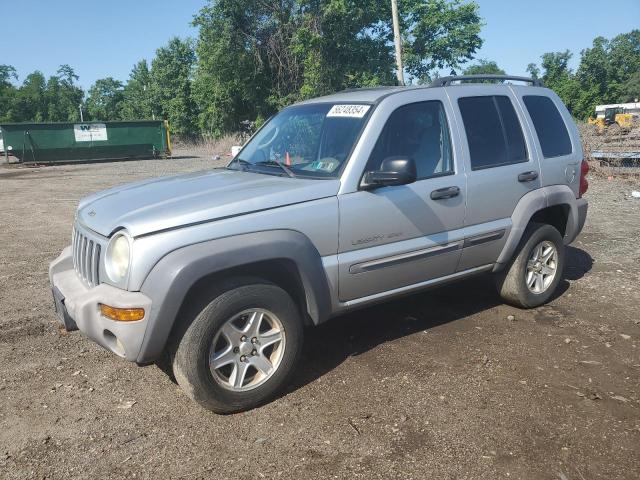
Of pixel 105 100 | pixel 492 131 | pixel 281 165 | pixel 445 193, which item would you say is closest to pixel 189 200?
pixel 281 165

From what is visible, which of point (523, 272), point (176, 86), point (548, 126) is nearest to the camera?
point (523, 272)

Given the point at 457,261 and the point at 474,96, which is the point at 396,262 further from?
the point at 474,96

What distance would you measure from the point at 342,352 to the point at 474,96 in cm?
235

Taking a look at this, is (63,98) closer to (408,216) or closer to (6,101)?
(6,101)

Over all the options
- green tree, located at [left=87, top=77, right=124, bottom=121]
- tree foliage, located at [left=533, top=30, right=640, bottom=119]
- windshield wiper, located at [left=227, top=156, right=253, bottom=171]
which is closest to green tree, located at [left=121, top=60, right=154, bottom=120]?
green tree, located at [left=87, top=77, right=124, bottom=121]

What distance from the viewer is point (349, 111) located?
4055 mm

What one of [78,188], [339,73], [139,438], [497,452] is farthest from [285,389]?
[339,73]

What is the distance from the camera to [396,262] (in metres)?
3.85

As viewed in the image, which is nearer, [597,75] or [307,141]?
[307,141]

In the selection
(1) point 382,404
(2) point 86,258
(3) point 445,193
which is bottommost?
(1) point 382,404

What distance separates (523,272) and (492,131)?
130 cm

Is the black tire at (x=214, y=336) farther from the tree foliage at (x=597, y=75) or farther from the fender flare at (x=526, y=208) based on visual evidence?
the tree foliage at (x=597, y=75)

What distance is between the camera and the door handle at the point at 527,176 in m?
4.61

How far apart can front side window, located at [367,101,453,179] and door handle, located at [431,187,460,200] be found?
5.4 inches
